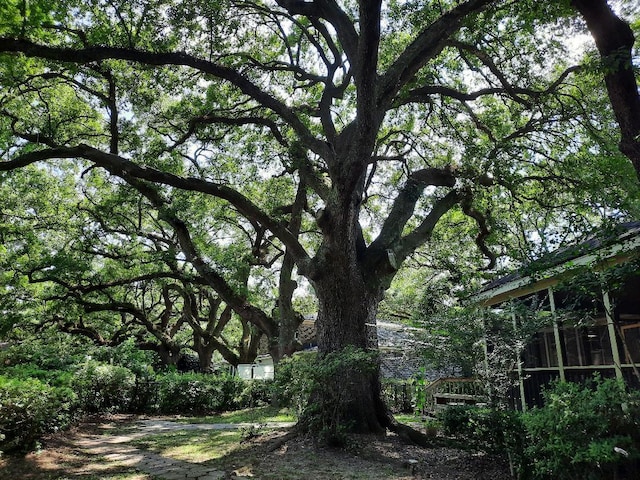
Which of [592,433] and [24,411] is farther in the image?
[24,411]

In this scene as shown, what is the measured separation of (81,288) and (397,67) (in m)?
13.8

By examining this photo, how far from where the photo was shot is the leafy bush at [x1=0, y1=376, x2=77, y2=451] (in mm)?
6070

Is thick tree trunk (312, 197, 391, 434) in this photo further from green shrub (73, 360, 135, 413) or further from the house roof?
green shrub (73, 360, 135, 413)

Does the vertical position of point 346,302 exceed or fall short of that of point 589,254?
it falls short

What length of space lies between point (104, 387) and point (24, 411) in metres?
6.01

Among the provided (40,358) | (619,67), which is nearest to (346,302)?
(619,67)

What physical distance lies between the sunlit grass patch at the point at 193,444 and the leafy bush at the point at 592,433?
4.68 metres

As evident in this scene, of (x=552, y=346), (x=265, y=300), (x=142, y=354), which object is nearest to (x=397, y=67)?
(x=552, y=346)

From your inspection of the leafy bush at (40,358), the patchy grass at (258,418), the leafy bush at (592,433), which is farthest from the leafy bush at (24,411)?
the leafy bush at (592,433)

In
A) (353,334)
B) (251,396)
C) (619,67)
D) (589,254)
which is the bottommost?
(251,396)

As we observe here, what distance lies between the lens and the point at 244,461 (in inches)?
249

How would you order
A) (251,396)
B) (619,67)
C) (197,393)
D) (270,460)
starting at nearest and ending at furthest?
(619,67), (270,460), (197,393), (251,396)

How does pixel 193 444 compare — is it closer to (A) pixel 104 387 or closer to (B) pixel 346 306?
(B) pixel 346 306

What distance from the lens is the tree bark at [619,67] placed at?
4.58 meters
